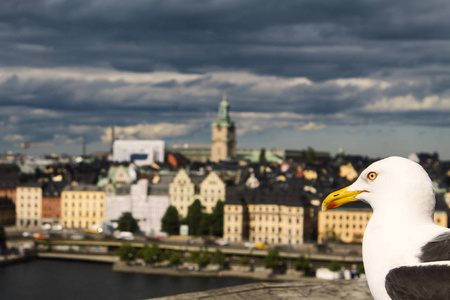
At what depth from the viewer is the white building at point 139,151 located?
2916 inches

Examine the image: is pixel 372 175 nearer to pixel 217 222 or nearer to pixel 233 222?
pixel 233 222

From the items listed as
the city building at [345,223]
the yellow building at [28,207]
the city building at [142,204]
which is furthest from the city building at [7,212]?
the city building at [345,223]

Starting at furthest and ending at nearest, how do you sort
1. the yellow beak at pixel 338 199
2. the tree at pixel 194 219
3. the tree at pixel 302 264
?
1. the tree at pixel 194 219
2. the tree at pixel 302 264
3. the yellow beak at pixel 338 199

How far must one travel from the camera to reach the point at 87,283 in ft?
97.6

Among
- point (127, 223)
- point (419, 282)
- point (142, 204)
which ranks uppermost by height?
point (419, 282)

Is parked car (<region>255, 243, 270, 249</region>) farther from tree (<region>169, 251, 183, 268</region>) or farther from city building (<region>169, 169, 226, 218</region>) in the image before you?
city building (<region>169, 169, 226, 218</region>)

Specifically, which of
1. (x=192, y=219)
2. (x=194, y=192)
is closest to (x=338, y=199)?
(x=192, y=219)

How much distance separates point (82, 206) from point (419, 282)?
43827mm

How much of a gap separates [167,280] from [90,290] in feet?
13.6

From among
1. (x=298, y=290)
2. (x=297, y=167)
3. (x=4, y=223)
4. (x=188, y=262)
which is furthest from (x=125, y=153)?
(x=298, y=290)

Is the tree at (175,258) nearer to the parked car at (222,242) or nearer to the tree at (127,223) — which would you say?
the parked car at (222,242)

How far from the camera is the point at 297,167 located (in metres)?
61.6

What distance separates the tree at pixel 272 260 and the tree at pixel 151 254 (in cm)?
511

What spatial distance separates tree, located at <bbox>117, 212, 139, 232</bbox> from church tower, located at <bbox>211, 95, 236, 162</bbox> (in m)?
35.6
